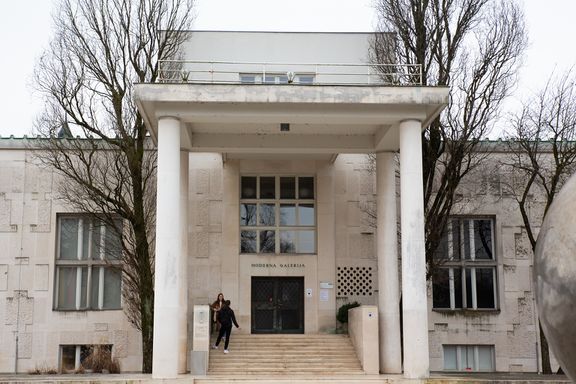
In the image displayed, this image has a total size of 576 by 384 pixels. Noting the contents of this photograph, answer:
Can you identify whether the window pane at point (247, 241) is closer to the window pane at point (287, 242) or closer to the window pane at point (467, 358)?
the window pane at point (287, 242)

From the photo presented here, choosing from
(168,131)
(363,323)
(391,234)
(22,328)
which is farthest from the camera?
(22,328)

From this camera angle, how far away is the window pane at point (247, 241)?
2798 centimetres

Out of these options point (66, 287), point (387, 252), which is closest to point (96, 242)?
point (66, 287)

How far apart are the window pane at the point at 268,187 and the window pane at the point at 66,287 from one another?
284 inches

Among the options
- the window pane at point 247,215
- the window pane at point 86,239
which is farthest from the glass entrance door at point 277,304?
the window pane at point 86,239

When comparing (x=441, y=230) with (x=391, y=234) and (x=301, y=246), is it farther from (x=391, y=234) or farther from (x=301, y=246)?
(x=301, y=246)

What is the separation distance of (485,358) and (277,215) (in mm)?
8850

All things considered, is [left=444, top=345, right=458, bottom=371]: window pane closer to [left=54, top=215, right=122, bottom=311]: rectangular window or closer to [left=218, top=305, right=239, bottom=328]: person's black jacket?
[left=218, top=305, right=239, bottom=328]: person's black jacket

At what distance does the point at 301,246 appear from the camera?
1107 inches

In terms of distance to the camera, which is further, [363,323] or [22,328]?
[22,328]

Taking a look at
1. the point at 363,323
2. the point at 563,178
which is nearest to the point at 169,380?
the point at 363,323

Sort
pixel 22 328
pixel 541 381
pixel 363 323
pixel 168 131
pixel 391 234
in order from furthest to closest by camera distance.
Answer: pixel 22 328
pixel 391 234
pixel 363 323
pixel 168 131
pixel 541 381

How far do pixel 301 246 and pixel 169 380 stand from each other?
9.70 m

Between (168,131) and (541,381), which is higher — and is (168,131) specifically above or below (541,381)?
above
